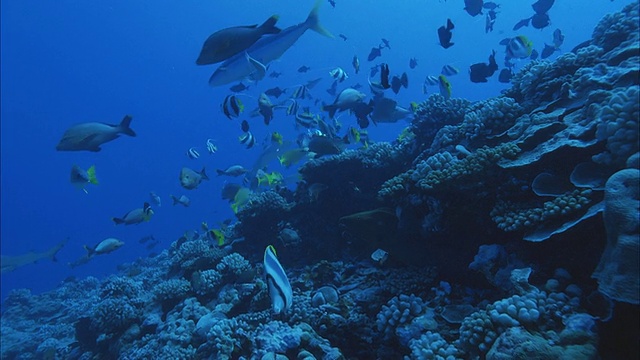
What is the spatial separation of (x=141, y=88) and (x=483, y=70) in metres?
132

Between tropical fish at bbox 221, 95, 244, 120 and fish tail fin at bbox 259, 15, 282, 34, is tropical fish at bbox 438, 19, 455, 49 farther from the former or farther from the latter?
fish tail fin at bbox 259, 15, 282, 34

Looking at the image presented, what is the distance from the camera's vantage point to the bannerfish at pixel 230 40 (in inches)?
136

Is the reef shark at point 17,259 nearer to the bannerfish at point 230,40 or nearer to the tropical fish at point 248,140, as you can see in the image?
the tropical fish at point 248,140

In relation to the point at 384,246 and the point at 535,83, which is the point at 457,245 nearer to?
the point at 384,246

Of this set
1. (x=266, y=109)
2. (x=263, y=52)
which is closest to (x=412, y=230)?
(x=263, y=52)

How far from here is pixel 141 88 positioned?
118 meters

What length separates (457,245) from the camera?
4.48 meters

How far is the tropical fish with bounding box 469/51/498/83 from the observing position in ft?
23.8

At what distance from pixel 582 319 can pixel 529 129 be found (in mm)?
2548

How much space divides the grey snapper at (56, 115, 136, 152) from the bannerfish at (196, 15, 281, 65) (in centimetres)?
248

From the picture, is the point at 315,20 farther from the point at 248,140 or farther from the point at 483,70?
the point at 248,140

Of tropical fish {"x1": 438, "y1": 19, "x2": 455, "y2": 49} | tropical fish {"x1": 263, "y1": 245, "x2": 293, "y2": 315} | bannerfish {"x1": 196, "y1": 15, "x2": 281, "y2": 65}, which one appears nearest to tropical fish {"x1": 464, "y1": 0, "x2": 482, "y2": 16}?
tropical fish {"x1": 438, "y1": 19, "x2": 455, "y2": 49}

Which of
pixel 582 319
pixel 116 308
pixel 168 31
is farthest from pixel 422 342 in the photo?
pixel 168 31

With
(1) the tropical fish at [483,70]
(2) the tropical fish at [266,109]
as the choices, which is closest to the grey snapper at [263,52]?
(2) the tropical fish at [266,109]
